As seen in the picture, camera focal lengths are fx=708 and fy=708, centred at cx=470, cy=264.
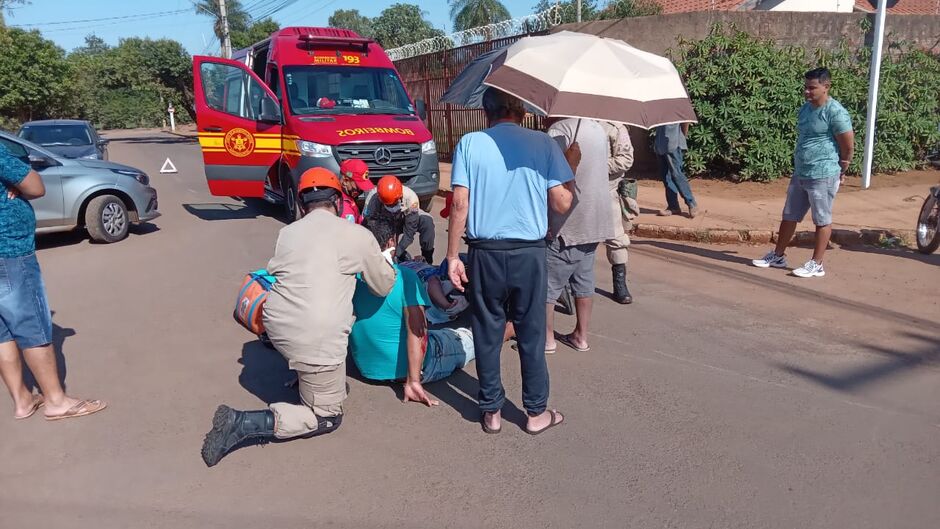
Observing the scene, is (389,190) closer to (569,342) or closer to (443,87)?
(569,342)

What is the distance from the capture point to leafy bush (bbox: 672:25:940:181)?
1167cm

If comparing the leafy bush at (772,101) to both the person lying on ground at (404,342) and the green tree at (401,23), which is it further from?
the green tree at (401,23)

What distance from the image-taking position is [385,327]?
4.41m

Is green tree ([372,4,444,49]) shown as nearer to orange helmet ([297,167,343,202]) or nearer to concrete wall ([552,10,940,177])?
concrete wall ([552,10,940,177])

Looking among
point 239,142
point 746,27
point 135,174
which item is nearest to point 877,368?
point 239,142

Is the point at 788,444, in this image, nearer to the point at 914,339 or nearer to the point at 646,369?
the point at 646,369

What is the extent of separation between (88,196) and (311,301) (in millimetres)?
7033

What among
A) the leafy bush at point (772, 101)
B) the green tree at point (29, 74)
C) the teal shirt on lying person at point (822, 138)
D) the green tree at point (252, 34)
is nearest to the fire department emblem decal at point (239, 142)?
the leafy bush at point (772, 101)

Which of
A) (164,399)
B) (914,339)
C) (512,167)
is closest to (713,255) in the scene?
(914,339)

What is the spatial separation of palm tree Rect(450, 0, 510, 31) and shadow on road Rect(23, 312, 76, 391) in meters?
49.3

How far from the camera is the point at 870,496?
330 centimetres

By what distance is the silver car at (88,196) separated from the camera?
881cm

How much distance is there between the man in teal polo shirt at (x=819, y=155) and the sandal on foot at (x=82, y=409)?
6097 mm

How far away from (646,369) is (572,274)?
0.83 meters
